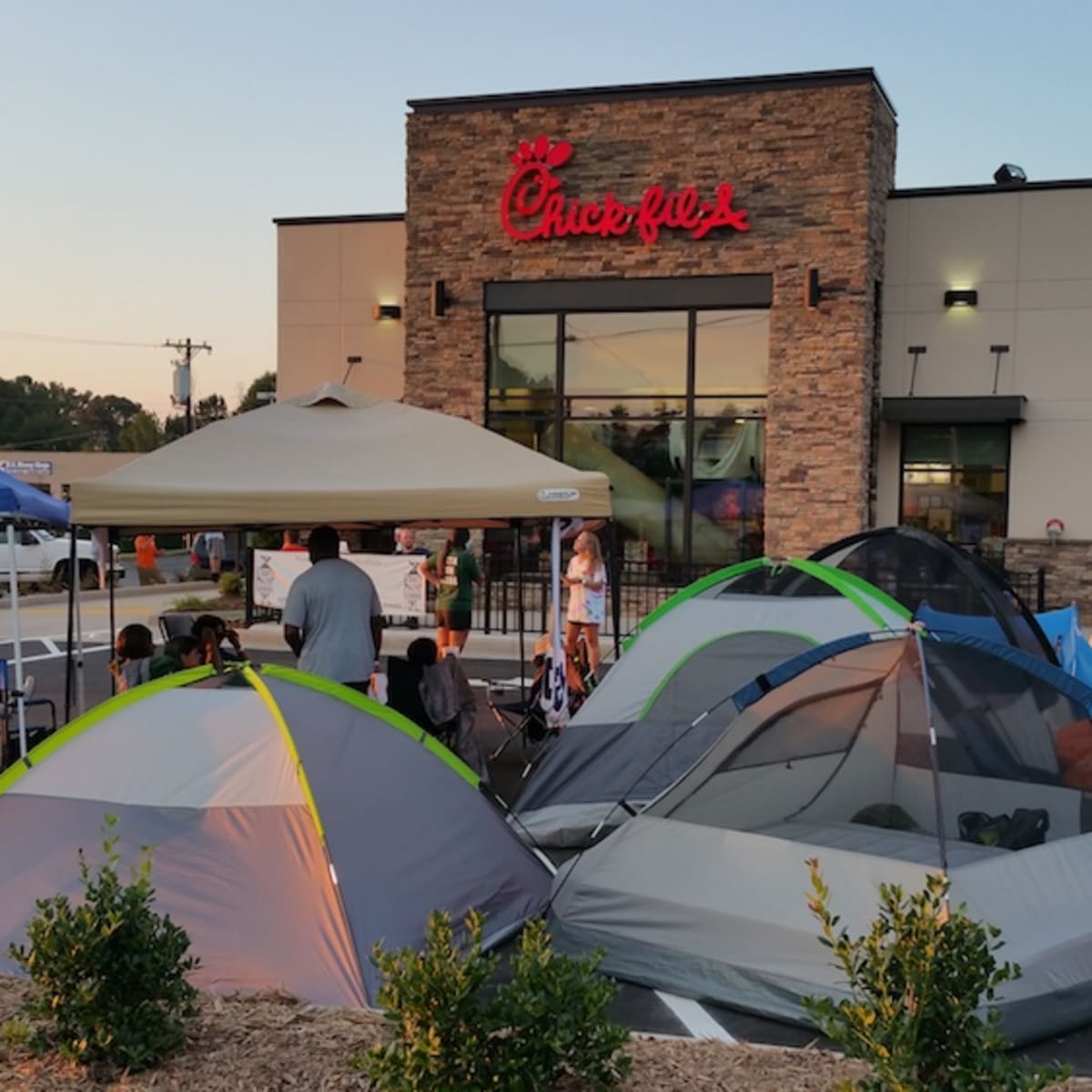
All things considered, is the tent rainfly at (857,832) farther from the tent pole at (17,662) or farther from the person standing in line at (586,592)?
the person standing in line at (586,592)

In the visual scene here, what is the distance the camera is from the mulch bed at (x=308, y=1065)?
369cm

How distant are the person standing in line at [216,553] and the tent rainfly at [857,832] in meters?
24.7

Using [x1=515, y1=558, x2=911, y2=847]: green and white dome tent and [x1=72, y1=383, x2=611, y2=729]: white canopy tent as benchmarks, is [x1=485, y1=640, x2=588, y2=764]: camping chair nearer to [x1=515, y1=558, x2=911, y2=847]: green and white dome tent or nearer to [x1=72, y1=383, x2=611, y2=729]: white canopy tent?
[x1=72, y1=383, x2=611, y2=729]: white canopy tent

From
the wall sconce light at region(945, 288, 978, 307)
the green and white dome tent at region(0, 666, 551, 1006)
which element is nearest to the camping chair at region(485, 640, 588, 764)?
the green and white dome tent at region(0, 666, 551, 1006)

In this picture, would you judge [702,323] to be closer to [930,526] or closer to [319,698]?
[930,526]

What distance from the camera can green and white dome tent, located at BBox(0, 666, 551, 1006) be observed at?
16.0ft

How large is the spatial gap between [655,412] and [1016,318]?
17.6 ft

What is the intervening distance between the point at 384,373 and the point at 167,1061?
58.6ft

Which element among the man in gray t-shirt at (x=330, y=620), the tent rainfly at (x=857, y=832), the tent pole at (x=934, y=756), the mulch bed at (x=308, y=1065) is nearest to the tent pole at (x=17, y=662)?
the man in gray t-shirt at (x=330, y=620)

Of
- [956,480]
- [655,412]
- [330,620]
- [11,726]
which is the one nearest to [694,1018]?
[330,620]

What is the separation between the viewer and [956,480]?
19.0m

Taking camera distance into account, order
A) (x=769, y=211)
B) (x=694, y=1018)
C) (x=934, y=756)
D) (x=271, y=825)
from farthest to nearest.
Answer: (x=769, y=211)
(x=271, y=825)
(x=934, y=756)
(x=694, y=1018)

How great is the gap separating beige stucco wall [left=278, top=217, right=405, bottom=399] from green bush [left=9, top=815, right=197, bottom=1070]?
17.5 m

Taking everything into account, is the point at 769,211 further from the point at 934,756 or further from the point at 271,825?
the point at 271,825
